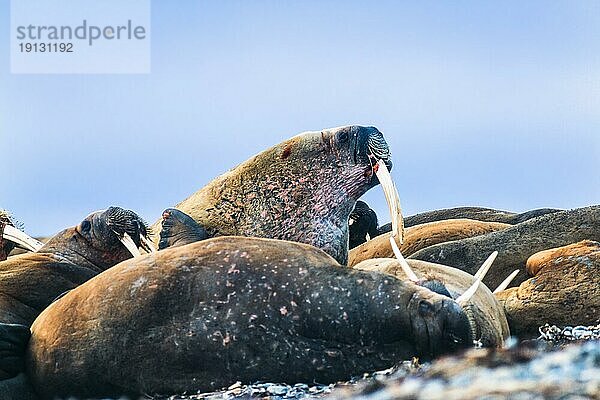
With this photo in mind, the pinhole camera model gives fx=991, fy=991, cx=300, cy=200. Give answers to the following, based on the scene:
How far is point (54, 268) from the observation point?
731 centimetres

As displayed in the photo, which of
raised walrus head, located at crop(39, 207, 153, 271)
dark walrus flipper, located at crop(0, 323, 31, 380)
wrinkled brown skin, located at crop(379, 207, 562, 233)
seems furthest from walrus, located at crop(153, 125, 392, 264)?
wrinkled brown skin, located at crop(379, 207, 562, 233)

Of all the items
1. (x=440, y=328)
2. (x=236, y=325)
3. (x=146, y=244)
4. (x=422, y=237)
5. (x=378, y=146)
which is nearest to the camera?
(x=440, y=328)

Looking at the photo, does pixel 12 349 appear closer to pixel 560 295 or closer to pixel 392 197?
pixel 392 197

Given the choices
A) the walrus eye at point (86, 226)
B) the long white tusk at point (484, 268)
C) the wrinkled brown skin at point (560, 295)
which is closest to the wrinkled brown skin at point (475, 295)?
the long white tusk at point (484, 268)

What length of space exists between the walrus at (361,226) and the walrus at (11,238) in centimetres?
325

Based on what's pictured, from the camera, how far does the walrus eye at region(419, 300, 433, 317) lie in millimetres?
4738

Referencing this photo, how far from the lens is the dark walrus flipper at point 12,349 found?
5.44m

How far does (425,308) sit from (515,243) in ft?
13.6

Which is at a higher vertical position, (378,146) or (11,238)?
(378,146)

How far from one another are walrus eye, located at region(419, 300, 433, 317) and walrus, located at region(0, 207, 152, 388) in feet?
7.45

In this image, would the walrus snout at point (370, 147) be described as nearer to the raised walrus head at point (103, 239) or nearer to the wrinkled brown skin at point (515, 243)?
the wrinkled brown skin at point (515, 243)

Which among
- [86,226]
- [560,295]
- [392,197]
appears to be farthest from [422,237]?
[86,226]

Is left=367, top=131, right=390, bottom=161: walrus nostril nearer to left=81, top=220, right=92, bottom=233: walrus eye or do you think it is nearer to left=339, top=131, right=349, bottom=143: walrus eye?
left=339, top=131, right=349, bottom=143: walrus eye

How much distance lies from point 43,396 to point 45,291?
1.71 meters
